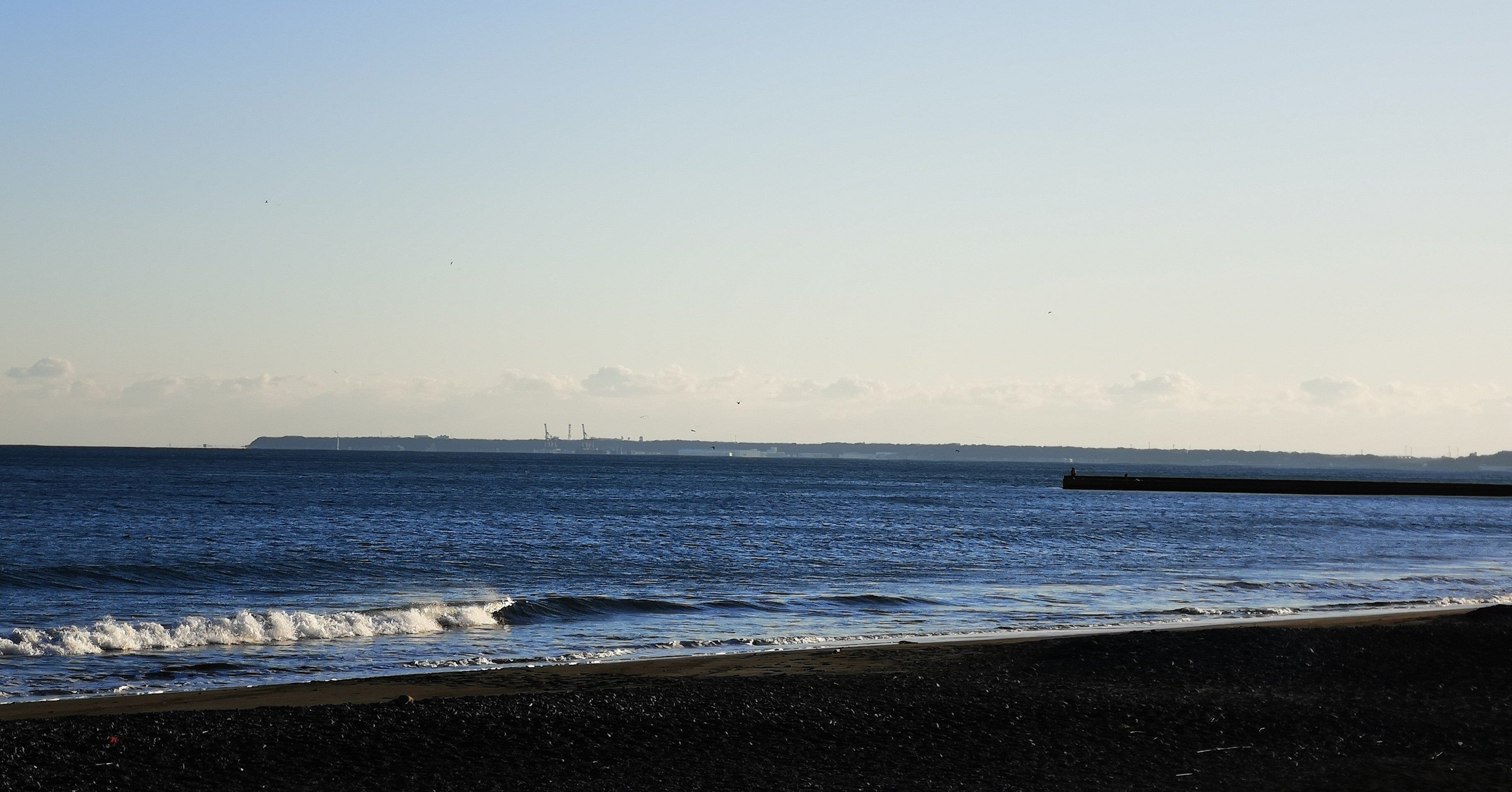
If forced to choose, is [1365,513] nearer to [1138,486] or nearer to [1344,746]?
[1138,486]

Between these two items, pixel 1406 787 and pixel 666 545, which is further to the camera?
pixel 666 545

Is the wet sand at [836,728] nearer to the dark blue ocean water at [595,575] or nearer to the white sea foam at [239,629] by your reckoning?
the dark blue ocean water at [595,575]

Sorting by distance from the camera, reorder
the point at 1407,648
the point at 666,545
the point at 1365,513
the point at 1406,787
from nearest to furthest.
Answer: the point at 1406,787 < the point at 1407,648 < the point at 666,545 < the point at 1365,513

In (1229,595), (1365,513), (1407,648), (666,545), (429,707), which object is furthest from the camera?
(1365,513)

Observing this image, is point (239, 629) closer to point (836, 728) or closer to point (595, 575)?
point (836, 728)

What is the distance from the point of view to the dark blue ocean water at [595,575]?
2192 centimetres

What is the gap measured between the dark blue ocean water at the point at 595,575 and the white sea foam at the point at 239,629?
0.08 metres

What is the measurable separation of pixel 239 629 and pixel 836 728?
1389 cm

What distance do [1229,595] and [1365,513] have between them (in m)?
62.6

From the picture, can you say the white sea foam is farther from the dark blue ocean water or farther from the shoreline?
the shoreline

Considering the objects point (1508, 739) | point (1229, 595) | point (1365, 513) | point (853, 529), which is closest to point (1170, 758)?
point (1508, 739)

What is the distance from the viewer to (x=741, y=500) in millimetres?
97875

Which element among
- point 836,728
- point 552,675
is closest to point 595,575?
point 552,675

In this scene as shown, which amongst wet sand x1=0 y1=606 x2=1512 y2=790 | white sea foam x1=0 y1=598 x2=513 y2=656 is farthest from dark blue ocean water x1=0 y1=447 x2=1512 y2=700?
wet sand x1=0 y1=606 x2=1512 y2=790
